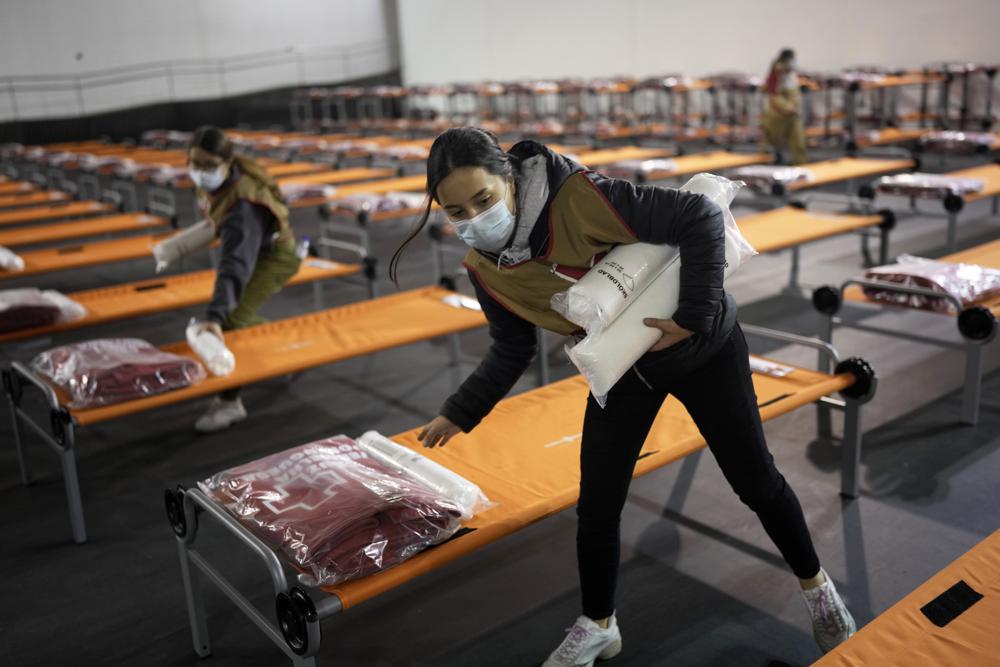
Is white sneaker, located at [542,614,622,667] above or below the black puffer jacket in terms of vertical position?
below

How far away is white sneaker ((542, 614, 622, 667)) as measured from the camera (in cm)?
198

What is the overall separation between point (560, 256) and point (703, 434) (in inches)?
19.1

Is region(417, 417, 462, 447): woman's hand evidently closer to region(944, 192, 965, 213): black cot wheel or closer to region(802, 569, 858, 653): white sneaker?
region(802, 569, 858, 653): white sneaker

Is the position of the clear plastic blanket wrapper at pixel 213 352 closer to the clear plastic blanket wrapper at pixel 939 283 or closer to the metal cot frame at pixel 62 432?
the metal cot frame at pixel 62 432

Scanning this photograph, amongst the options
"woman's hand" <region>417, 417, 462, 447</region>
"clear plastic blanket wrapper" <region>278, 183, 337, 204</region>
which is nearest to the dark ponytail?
"woman's hand" <region>417, 417, 462, 447</region>

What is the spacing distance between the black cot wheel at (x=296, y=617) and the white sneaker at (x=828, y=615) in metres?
1.08

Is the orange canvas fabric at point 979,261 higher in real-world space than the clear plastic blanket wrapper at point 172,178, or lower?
lower

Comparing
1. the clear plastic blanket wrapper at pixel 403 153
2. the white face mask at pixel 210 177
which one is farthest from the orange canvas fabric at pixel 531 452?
the clear plastic blanket wrapper at pixel 403 153

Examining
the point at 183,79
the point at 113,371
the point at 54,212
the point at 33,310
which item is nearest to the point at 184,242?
the point at 33,310

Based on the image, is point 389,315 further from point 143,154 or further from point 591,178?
point 143,154

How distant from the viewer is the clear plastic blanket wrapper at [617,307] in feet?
5.47

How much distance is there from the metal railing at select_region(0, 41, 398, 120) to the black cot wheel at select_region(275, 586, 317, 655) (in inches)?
677

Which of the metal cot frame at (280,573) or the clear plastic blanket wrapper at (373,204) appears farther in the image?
the clear plastic blanket wrapper at (373,204)

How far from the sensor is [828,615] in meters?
1.98
